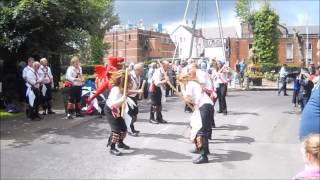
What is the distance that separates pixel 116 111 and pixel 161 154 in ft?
3.83

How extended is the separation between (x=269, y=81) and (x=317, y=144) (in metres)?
34.9

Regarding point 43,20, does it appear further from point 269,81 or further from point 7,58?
point 269,81

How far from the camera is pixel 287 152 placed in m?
9.16

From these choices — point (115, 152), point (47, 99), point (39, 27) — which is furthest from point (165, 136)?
point (39, 27)

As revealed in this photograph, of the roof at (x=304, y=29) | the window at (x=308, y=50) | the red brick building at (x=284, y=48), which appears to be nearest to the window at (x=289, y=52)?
the red brick building at (x=284, y=48)

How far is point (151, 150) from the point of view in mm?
9438

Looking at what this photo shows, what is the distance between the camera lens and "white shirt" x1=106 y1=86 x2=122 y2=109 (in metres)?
8.91

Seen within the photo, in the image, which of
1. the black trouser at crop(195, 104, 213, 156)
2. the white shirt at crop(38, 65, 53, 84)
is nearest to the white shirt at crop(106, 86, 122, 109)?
the black trouser at crop(195, 104, 213, 156)

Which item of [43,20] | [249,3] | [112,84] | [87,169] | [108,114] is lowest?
[87,169]

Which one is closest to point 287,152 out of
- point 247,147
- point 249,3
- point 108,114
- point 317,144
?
point 247,147

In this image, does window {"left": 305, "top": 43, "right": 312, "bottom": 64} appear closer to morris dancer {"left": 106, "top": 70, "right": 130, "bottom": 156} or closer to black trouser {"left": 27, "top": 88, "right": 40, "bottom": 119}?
black trouser {"left": 27, "top": 88, "right": 40, "bottom": 119}

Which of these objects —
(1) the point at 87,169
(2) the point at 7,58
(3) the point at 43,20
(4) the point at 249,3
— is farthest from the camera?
(4) the point at 249,3

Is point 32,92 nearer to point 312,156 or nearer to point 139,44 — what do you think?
point 312,156

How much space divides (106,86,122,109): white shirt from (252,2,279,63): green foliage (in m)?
48.3
